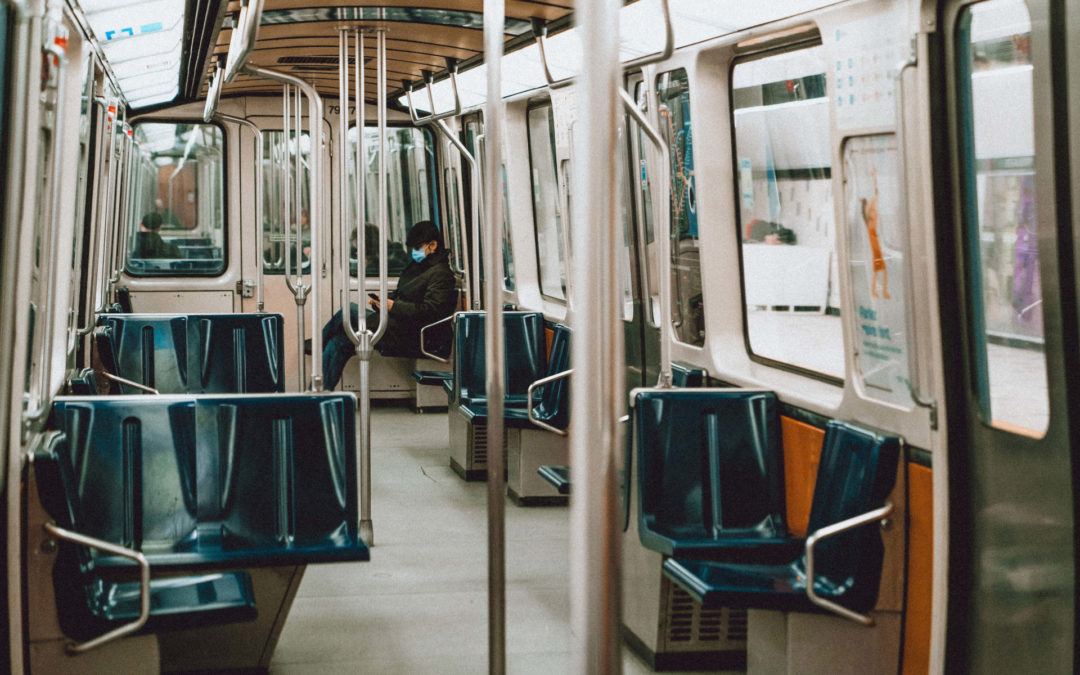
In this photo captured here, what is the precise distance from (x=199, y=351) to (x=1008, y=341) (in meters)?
4.32

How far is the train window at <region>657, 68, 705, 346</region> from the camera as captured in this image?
4.77 metres

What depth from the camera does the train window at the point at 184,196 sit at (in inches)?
384

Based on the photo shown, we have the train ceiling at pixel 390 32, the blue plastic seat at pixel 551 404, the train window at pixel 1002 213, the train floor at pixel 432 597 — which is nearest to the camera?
the train window at pixel 1002 213

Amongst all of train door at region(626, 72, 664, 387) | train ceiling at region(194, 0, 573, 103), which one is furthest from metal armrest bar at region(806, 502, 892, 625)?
train ceiling at region(194, 0, 573, 103)

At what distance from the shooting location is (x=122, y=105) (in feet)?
23.4

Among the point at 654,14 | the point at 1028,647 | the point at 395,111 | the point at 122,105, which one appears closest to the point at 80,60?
the point at 654,14

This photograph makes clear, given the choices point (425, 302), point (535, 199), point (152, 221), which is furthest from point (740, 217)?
point (152, 221)

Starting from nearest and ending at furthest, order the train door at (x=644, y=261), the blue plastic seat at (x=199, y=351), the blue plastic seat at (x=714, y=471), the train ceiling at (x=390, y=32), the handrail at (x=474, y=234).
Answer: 1. the blue plastic seat at (x=714, y=471)
2. the train ceiling at (x=390, y=32)
3. the train door at (x=644, y=261)
4. the blue plastic seat at (x=199, y=351)
5. the handrail at (x=474, y=234)

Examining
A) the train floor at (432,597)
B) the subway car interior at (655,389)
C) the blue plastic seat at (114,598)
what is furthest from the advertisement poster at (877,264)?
the blue plastic seat at (114,598)

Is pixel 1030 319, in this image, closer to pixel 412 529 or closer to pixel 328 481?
pixel 328 481

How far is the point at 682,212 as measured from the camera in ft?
16.0

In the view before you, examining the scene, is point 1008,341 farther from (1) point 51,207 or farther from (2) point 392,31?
(2) point 392,31

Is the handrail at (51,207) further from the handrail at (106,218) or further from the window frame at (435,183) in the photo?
the window frame at (435,183)

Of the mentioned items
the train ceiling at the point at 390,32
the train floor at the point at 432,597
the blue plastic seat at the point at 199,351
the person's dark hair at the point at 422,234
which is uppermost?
the train ceiling at the point at 390,32
